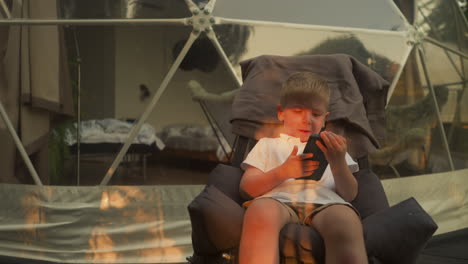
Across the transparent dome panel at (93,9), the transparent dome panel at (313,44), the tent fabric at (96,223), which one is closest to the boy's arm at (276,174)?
the tent fabric at (96,223)

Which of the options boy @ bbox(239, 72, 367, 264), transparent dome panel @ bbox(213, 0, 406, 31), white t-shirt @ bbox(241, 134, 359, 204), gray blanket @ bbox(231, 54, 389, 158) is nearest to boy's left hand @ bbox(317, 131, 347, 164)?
boy @ bbox(239, 72, 367, 264)

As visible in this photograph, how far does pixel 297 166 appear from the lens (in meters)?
2.25

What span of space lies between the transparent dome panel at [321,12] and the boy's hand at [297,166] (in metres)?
1.99

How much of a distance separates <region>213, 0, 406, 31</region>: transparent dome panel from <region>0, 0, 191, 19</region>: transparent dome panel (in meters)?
0.36

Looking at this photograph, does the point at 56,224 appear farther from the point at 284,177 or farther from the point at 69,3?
the point at 284,177

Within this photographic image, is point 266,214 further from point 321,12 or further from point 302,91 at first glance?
point 321,12

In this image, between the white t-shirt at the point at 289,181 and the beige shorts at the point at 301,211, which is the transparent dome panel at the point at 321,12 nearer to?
the white t-shirt at the point at 289,181

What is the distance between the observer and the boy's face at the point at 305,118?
247 centimetres

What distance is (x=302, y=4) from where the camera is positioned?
414 centimetres

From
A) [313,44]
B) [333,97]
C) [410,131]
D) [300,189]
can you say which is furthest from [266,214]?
[410,131]

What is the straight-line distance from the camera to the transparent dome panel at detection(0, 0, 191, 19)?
3.83m

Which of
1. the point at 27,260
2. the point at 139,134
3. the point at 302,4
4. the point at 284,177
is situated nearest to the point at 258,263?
the point at 284,177

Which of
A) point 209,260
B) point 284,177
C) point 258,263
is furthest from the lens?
point 209,260

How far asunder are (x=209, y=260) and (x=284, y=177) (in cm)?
55
